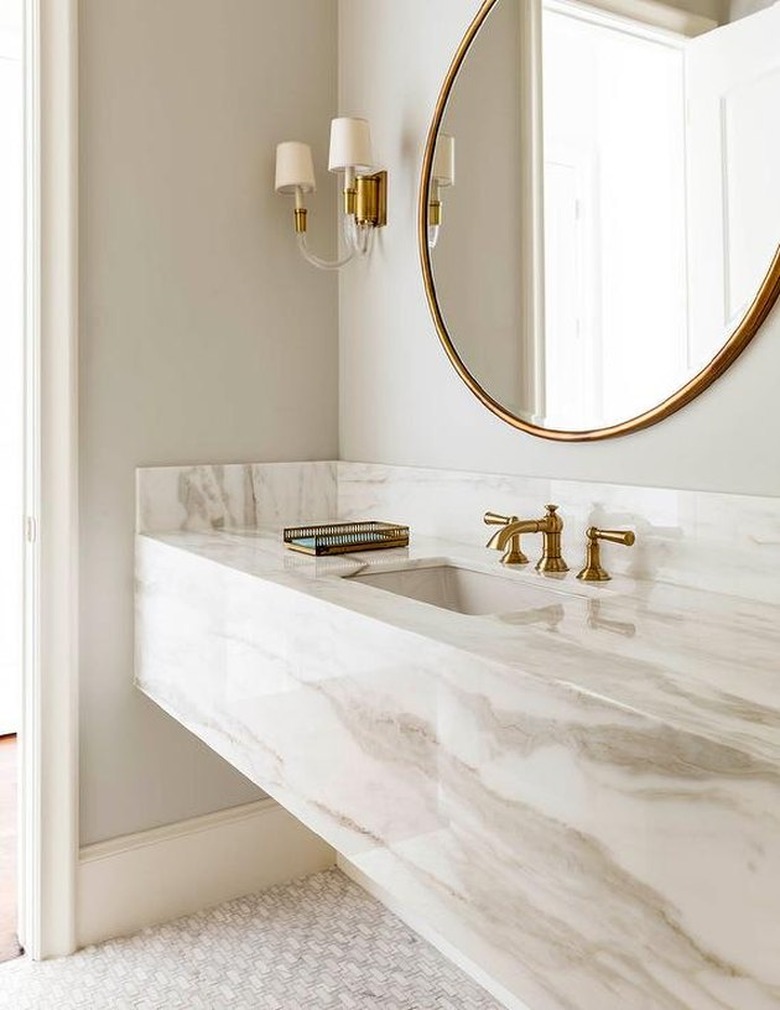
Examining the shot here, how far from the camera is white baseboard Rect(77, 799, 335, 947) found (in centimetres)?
200

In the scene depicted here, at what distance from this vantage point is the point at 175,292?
2.05 m

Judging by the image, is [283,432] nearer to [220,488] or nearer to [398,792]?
[220,488]

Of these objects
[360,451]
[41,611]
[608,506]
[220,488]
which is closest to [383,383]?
[360,451]

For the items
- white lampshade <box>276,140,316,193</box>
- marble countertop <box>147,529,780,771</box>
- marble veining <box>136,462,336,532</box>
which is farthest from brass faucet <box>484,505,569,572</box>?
white lampshade <box>276,140,316,193</box>

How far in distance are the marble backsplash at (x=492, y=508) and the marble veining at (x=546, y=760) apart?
0.03m

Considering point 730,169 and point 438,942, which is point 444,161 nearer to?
point 730,169

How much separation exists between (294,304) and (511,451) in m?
0.76

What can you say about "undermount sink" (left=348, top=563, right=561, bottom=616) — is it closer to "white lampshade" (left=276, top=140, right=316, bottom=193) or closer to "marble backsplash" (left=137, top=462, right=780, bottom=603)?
"marble backsplash" (left=137, top=462, right=780, bottom=603)

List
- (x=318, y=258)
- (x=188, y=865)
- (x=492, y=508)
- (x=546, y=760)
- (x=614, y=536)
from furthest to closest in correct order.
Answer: (x=318, y=258) → (x=188, y=865) → (x=492, y=508) → (x=614, y=536) → (x=546, y=760)

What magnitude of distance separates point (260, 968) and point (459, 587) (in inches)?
36.9

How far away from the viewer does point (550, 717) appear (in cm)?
90

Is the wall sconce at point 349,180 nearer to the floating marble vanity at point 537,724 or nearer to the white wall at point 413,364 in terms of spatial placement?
the white wall at point 413,364

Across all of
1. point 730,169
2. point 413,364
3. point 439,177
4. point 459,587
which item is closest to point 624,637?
point 459,587

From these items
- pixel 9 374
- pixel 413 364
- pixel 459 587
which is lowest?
pixel 459 587
